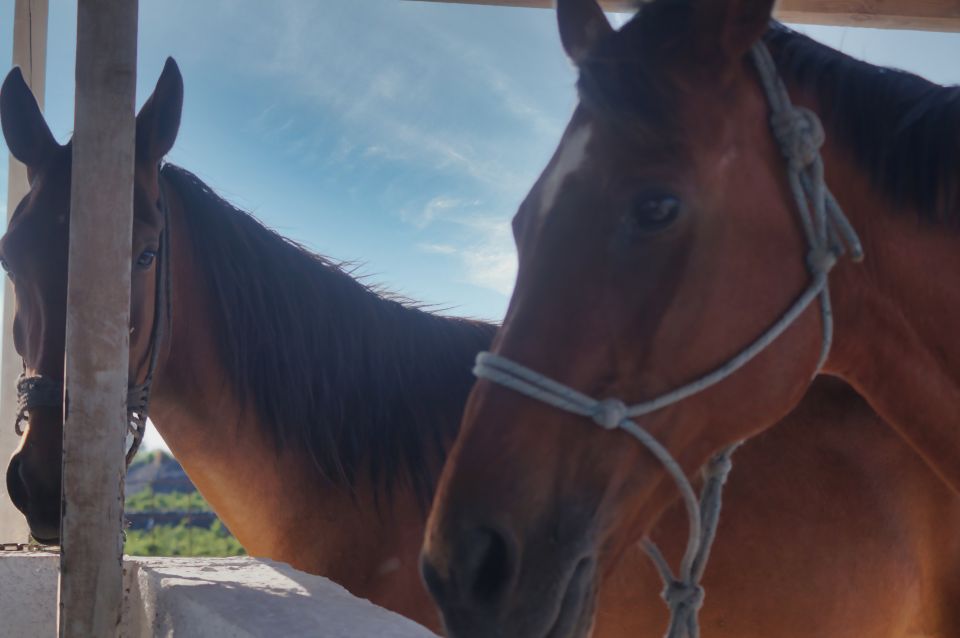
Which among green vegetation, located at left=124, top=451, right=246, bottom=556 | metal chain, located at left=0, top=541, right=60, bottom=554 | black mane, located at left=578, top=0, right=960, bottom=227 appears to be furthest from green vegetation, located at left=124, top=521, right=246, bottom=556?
black mane, located at left=578, top=0, right=960, bottom=227

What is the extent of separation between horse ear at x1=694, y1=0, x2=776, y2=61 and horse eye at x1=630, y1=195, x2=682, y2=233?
1.04 ft

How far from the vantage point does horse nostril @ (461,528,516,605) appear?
1.16 metres

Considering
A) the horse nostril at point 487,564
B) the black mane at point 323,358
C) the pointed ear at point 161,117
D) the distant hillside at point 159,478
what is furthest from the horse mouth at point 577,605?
the distant hillside at point 159,478

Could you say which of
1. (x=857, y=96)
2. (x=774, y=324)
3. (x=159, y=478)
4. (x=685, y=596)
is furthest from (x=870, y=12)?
(x=159, y=478)

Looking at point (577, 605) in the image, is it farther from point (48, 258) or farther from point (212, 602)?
point (48, 258)

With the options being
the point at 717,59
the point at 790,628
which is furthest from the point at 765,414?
the point at 790,628

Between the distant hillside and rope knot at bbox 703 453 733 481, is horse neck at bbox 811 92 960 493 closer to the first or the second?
rope knot at bbox 703 453 733 481

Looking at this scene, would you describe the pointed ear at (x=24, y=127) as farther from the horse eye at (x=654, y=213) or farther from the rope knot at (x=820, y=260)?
the rope knot at (x=820, y=260)

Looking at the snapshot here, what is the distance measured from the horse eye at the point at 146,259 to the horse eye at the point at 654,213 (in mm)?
1654

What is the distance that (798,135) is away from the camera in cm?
138

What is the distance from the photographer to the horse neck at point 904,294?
4.91 feet

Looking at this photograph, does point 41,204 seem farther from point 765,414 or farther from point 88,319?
point 765,414

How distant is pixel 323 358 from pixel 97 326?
98 centimetres

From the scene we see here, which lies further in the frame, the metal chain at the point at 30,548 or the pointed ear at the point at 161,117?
the pointed ear at the point at 161,117
